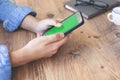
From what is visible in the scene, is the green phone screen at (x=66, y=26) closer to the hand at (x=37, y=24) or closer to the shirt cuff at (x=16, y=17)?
the hand at (x=37, y=24)

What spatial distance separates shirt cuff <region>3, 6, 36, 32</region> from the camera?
1003 mm

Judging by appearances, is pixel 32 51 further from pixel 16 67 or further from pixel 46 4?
pixel 46 4

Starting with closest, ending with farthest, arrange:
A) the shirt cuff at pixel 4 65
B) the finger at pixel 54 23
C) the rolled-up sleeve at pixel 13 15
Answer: the shirt cuff at pixel 4 65 → the finger at pixel 54 23 → the rolled-up sleeve at pixel 13 15

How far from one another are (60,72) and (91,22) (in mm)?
328

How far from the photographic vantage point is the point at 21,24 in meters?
1.01

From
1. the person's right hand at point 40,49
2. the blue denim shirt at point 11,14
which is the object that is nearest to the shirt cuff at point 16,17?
the blue denim shirt at point 11,14

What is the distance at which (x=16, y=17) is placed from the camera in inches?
40.3

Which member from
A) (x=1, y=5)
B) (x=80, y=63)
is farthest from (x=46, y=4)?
(x=80, y=63)

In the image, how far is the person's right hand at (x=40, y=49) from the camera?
79 cm

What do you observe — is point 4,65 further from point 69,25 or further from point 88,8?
point 88,8

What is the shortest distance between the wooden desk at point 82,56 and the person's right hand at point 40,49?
2 cm

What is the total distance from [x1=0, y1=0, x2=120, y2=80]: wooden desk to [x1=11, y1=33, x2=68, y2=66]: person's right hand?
0.02 meters

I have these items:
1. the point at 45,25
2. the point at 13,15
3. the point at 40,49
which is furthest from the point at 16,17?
the point at 40,49

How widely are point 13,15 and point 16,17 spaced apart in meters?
0.02
